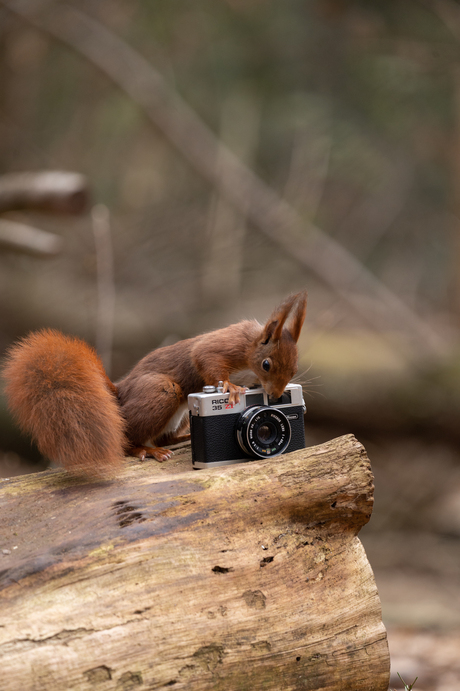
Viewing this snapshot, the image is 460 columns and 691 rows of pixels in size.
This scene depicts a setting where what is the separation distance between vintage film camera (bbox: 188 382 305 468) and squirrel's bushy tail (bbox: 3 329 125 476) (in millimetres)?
150

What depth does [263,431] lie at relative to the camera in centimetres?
112

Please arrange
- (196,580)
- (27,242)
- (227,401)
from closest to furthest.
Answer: (196,580), (227,401), (27,242)

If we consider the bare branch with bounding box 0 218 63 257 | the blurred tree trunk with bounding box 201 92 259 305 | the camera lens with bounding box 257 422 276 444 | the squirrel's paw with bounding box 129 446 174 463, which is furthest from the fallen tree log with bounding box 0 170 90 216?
the blurred tree trunk with bounding box 201 92 259 305

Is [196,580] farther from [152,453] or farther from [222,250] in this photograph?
[222,250]

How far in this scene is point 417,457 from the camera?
2.33 meters

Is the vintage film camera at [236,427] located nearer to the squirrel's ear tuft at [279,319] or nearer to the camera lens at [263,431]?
the camera lens at [263,431]

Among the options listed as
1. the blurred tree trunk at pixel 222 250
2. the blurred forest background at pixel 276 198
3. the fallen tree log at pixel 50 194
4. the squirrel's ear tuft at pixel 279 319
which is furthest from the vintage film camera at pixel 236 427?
the blurred tree trunk at pixel 222 250

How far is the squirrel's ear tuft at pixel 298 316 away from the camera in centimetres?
111

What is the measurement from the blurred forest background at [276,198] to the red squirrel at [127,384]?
1100mm

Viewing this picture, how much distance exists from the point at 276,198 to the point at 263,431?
185 cm

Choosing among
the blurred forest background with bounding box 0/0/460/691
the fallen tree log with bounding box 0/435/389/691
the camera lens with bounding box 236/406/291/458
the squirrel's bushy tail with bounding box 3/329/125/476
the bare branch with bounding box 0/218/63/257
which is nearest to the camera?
the fallen tree log with bounding box 0/435/389/691

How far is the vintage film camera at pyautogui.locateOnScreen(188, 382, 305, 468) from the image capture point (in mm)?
1077

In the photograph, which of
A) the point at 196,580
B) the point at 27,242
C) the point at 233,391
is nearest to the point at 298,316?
the point at 233,391

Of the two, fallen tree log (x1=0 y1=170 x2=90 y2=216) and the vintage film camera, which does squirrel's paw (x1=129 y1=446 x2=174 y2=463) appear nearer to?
the vintage film camera
